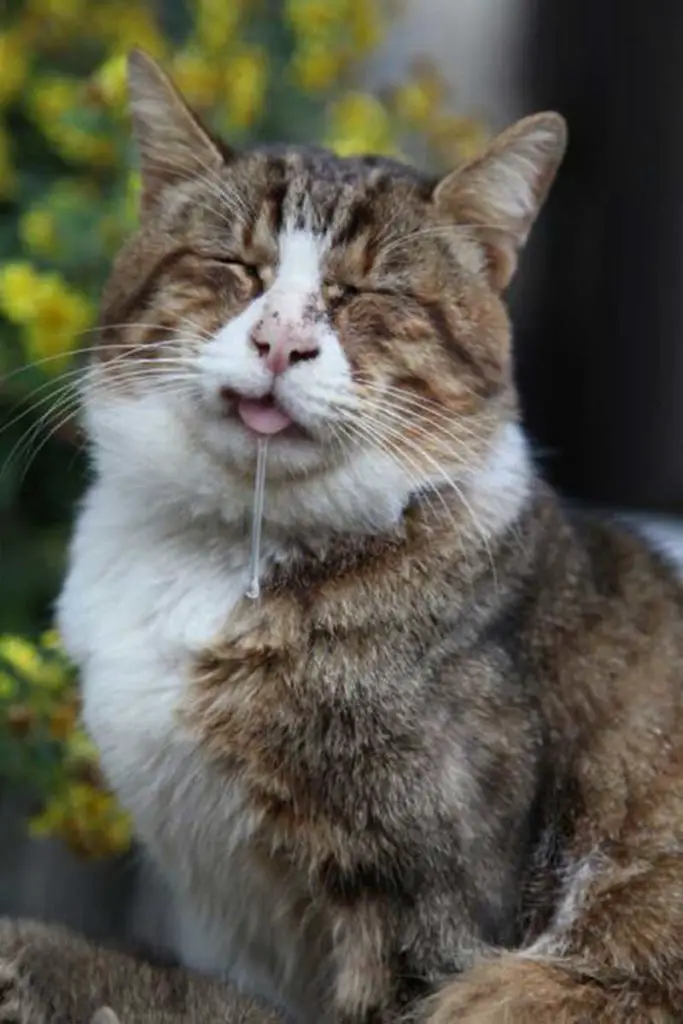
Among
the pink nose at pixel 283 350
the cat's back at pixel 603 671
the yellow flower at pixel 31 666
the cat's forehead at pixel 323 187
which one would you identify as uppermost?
the cat's forehead at pixel 323 187

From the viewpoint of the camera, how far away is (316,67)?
5.40 feet

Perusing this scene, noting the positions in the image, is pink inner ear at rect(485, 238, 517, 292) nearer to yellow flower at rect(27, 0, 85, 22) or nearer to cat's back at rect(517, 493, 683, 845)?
cat's back at rect(517, 493, 683, 845)

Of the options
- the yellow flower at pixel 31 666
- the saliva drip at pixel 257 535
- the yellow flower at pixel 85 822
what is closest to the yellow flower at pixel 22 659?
the yellow flower at pixel 31 666

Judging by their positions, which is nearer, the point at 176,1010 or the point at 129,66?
the point at 176,1010

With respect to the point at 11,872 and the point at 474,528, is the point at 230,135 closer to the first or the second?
the point at 474,528

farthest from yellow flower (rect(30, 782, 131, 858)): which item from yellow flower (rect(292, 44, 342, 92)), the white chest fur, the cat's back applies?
yellow flower (rect(292, 44, 342, 92))

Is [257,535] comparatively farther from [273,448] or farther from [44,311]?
[44,311]

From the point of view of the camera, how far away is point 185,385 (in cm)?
108

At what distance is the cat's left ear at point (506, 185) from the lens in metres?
1.16

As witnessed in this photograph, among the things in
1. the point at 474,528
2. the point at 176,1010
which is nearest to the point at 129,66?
the point at 474,528

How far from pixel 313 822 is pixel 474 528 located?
28 cm

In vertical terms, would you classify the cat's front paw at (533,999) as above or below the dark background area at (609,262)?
below

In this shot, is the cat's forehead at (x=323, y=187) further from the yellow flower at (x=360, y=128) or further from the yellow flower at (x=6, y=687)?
the yellow flower at (x=6, y=687)

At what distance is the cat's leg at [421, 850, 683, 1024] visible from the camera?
3.45 feet
